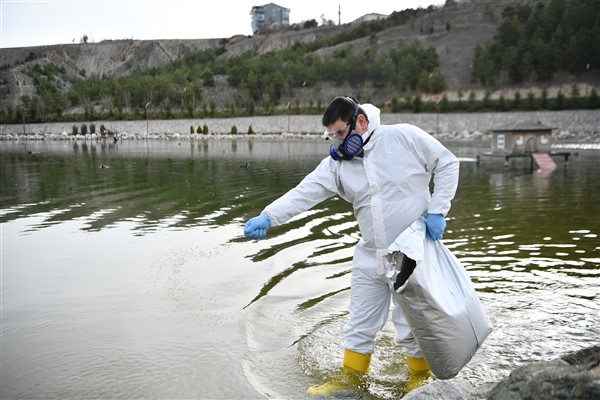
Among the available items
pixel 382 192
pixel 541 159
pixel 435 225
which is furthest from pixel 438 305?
pixel 541 159

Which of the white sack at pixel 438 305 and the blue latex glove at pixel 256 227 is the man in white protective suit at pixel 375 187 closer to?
the blue latex glove at pixel 256 227

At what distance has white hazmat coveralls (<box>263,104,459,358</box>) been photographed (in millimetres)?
3922

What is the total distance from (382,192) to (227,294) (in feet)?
11.2

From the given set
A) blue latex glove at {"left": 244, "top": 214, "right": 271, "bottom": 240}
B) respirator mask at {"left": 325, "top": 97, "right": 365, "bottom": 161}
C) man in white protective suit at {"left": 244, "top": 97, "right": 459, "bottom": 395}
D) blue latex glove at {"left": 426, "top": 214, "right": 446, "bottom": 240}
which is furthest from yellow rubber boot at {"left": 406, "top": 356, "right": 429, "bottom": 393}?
respirator mask at {"left": 325, "top": 97, "right": 365, "bottom": 161}

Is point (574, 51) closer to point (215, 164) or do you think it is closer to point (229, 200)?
point (215, 164)

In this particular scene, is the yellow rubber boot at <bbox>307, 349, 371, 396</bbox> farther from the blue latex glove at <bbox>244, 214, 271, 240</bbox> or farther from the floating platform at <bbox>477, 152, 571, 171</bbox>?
the floating platform at <bbox>477, 152, 571, 171</bbox>

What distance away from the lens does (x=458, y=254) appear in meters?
8.42

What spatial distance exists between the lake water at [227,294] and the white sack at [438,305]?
0.62 m

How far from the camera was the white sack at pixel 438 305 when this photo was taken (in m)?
3.60

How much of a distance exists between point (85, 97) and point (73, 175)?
96893mm

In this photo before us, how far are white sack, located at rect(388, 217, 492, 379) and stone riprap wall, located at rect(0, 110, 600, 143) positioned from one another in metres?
47.9

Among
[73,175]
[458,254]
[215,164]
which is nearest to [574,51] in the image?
[215,164]

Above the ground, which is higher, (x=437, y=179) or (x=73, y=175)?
(x=437, y=179)

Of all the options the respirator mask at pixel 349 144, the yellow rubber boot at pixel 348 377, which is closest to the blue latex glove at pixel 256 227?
the respirator mask at pixel 349 144
